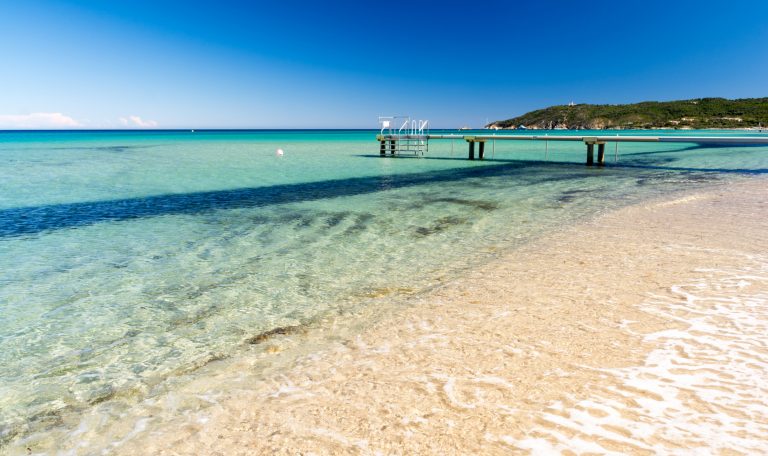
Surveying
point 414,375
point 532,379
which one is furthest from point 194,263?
point 532,379

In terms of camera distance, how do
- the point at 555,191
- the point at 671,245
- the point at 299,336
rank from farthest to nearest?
the point at 555,191 < the point at 671,245 < the point at 299,336

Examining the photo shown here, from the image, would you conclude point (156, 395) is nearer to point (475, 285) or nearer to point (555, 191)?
point (475, 285)

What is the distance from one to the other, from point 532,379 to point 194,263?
621cm

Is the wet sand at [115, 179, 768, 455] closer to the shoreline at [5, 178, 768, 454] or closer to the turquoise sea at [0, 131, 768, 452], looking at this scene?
the shoreline at [5, 178, 768, 454]

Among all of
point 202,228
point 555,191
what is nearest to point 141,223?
point 202,228

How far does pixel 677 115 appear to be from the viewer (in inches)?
6097

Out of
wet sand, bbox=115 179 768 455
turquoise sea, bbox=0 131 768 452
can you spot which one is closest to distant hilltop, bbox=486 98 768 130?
turquoise sea, bbox=0 131 768 452

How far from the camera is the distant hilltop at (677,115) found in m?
133

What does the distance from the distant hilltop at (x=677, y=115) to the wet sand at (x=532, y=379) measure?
5948 inches

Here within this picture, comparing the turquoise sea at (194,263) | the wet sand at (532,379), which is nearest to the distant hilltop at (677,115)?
the turquoise sea at (194,263)

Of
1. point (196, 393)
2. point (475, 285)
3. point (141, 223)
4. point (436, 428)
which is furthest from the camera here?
point (141, 223)

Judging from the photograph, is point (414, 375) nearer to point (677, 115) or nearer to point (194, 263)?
point (194, 263)

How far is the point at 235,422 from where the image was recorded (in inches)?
133

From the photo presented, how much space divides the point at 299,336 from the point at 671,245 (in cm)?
711
